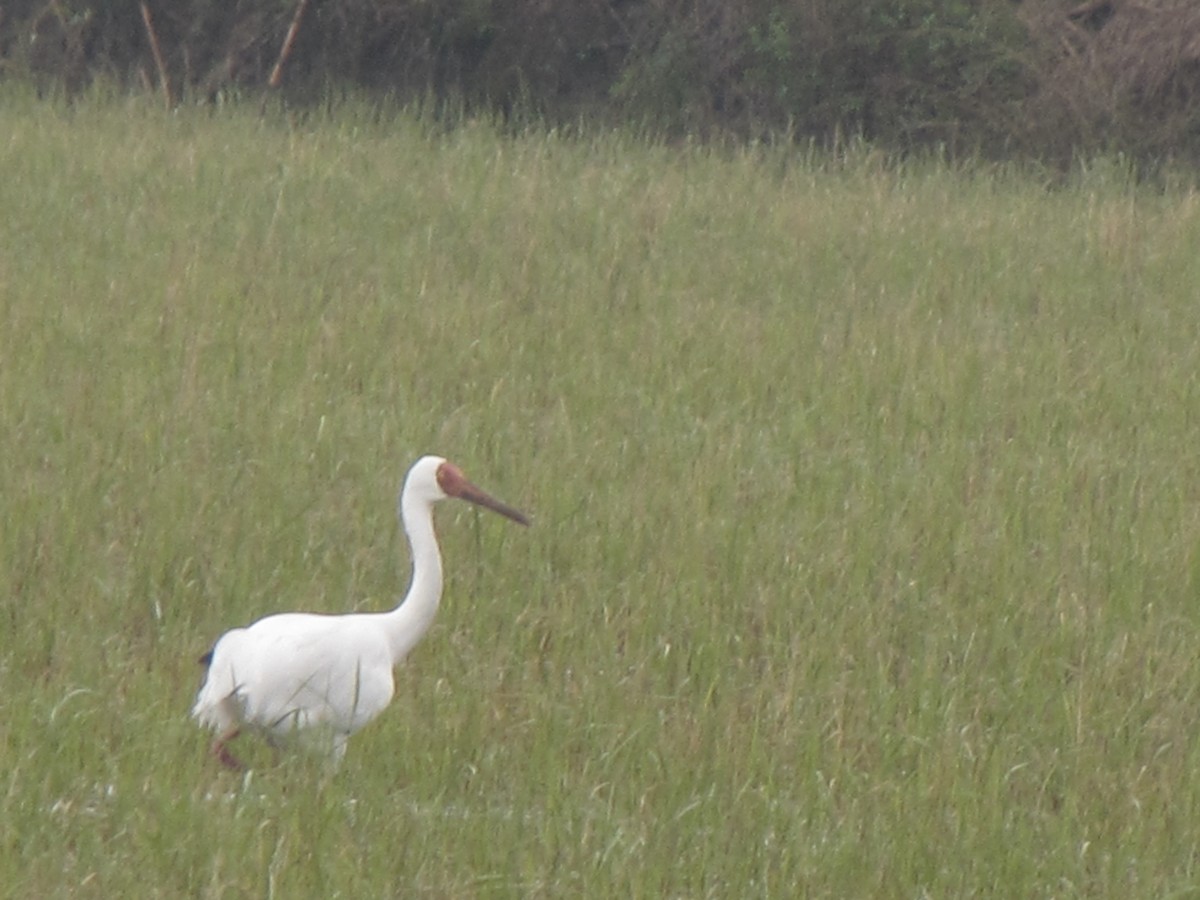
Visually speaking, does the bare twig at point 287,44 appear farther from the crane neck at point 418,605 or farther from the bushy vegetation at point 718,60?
the crane neck at point 418,605

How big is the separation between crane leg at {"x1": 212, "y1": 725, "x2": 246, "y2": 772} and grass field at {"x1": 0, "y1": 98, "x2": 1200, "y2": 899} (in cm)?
4

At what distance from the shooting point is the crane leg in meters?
4.55

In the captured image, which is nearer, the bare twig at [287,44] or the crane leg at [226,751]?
the crane leg at [226,751]

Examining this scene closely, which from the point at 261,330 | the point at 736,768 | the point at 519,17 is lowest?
the point at 519,17

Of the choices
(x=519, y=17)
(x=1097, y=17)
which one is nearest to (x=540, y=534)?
(x=1097, y=17)

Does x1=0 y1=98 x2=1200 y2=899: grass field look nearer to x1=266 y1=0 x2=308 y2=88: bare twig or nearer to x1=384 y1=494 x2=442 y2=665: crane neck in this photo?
x1=384 y1=494 x2=442 y2=665: crane neck

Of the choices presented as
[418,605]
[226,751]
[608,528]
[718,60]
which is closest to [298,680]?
[226,751]

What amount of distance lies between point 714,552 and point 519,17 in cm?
1627

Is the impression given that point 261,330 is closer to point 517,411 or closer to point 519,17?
point 517,411

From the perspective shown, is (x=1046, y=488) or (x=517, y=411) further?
(x=517, y=411)

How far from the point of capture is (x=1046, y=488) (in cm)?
725

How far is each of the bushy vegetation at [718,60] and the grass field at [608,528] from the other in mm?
6542

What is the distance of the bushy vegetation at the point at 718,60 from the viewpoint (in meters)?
18.3

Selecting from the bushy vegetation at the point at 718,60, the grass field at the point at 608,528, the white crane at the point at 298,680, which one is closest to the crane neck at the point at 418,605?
the white crane at the point at 298,680
